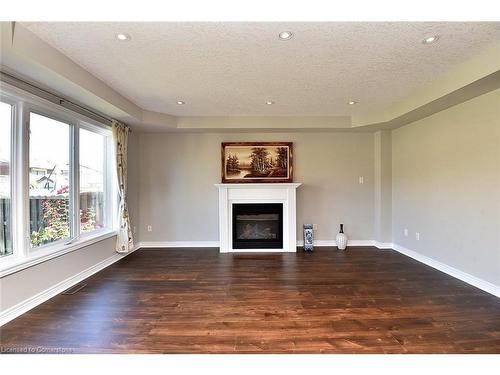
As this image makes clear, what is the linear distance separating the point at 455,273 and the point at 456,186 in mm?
1121

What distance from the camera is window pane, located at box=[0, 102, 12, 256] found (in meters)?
2.32

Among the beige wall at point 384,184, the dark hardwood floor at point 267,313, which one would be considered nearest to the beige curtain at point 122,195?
the dark hardwood floor at point 267,313

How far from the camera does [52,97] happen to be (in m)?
2.74

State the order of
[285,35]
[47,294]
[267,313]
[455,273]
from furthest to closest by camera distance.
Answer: [455,273], [47,294], [267,313], [285,35]

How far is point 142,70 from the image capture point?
103 inches

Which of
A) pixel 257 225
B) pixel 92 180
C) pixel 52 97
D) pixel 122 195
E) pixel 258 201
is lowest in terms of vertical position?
pixel 257 225

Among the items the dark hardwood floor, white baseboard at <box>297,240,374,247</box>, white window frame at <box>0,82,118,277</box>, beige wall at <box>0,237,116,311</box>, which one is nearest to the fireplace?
white baseboard at <box>297,240,374,247</box>

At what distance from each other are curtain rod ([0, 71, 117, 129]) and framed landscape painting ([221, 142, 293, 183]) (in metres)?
2.05

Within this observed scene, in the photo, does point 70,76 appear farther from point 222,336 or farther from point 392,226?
point 392,226

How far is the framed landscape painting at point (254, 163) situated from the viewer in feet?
15.4

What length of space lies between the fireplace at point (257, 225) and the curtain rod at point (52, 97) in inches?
101

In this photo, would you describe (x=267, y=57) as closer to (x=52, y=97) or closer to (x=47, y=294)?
(x=52, y=97)

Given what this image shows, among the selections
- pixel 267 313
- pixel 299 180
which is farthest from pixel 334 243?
pixel 267 313

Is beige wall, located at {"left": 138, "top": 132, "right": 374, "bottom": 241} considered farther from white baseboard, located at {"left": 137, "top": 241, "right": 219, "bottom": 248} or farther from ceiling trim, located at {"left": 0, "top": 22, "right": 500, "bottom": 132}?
ceiling trim, located at {"left": 0, "top": 22, "right": 500, "bottom": 132}
